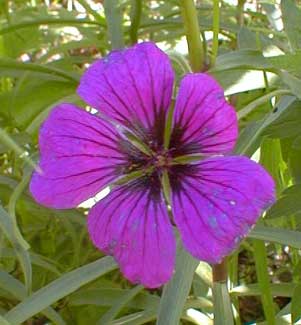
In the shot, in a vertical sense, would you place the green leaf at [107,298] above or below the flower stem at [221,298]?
below

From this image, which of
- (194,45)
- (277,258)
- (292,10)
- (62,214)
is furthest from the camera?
(277,258)

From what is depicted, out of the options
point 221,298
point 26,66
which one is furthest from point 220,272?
point 26,66

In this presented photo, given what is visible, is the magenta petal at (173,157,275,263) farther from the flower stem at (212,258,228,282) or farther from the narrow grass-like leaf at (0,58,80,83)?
the narrow grass-like leaf at (0,58,80,83)

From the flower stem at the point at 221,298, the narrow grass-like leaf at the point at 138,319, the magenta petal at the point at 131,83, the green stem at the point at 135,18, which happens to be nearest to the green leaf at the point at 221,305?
the flower stem at the point at 221,298

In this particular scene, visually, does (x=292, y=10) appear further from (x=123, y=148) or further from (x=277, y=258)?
(x=277, y=258)

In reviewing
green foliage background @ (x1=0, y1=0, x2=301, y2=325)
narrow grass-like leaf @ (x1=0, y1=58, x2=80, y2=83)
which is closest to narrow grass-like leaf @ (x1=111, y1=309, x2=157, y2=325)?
green foliage background @ (x1=0, y1=0, x2=301, y2=325)

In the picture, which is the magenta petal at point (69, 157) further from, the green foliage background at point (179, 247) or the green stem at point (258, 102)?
the green stem at point (258, 102)

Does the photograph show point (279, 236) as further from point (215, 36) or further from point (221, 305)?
Result: point (215, 36)

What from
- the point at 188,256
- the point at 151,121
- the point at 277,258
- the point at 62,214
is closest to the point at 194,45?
the point at 151,121
